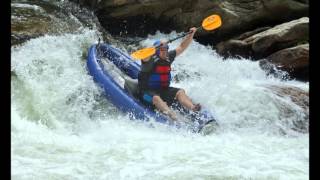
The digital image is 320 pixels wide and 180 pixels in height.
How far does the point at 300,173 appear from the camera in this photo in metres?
3.61

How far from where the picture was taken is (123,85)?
6.27 m

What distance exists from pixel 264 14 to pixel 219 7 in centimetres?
98

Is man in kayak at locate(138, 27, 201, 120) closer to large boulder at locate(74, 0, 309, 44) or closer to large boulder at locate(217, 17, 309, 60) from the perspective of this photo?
large boulder at locate(217, 17, 309, 60)

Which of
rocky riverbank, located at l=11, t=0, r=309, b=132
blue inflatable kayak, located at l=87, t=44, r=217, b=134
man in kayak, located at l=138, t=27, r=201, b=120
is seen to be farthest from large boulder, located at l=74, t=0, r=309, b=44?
man in kayak, located at l=138, t=27, r=201, b=120

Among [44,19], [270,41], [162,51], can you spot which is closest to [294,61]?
[270,41]

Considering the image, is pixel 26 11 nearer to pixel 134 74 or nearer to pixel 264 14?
pixel 134 74

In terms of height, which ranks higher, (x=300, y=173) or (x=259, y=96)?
(x=259, y=96)

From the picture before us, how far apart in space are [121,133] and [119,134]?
50 millimetres

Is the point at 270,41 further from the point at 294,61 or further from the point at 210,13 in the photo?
the point at 210,13

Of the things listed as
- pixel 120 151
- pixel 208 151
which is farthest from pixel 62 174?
pixel 208 151

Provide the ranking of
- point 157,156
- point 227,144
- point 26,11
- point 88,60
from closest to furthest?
point 157,156 → point 227,144 → point 88,60 → point 26,11

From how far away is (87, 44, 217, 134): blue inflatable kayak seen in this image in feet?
16.9

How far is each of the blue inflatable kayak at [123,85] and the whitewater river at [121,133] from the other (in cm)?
12

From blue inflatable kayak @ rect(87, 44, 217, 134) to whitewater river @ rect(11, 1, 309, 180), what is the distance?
0.12 m
